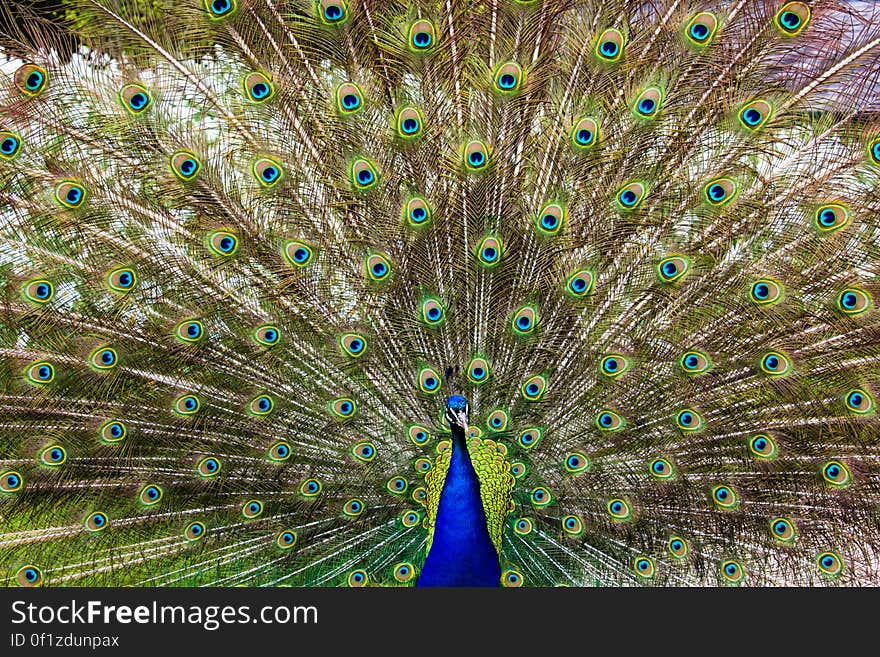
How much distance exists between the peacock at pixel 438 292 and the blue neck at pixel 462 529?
12mm

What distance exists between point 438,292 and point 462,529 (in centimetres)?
84

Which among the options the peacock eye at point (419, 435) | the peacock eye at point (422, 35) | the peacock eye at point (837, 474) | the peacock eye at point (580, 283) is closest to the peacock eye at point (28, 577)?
the peacock eye at point (419, 435)

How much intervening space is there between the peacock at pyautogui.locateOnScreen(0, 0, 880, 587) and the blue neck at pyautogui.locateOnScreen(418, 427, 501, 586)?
0.5 inches

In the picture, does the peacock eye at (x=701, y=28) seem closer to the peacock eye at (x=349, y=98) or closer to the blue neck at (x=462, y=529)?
the peacock eye at (x=349, y=98)

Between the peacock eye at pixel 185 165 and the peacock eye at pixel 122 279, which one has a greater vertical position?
the peacock eye at pixel 185 165

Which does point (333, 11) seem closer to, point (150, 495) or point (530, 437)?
point (530, 437)

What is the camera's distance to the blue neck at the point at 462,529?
268 centimetres

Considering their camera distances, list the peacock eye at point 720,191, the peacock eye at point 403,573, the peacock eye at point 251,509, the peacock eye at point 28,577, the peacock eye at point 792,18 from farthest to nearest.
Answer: the peacock eye at point 403,573, the peacock eye at point 251,509, the peacock eye at point 28,577, the peacock eye at point 720,191, the peacock eye at point 792,18

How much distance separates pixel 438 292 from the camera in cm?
291

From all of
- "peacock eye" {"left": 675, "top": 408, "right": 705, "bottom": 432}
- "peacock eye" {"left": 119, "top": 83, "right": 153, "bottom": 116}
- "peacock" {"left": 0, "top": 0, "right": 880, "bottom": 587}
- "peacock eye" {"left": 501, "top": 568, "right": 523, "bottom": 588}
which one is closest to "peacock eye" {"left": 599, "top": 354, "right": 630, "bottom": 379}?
"peacock" {"left": 0, "top": 0, "right": 880, "bottom": 587}

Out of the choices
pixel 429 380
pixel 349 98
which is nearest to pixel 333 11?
pixel 349 98

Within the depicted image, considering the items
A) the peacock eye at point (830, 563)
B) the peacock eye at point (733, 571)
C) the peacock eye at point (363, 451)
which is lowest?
the peacock eye at point (830, 563)

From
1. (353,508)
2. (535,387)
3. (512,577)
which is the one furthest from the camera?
(512,577)

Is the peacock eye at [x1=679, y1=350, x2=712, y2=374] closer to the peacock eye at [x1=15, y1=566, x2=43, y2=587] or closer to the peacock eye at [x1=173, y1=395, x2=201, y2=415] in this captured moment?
the peacock eye at [x1=173, y1=395, x2=201, y2=415]
